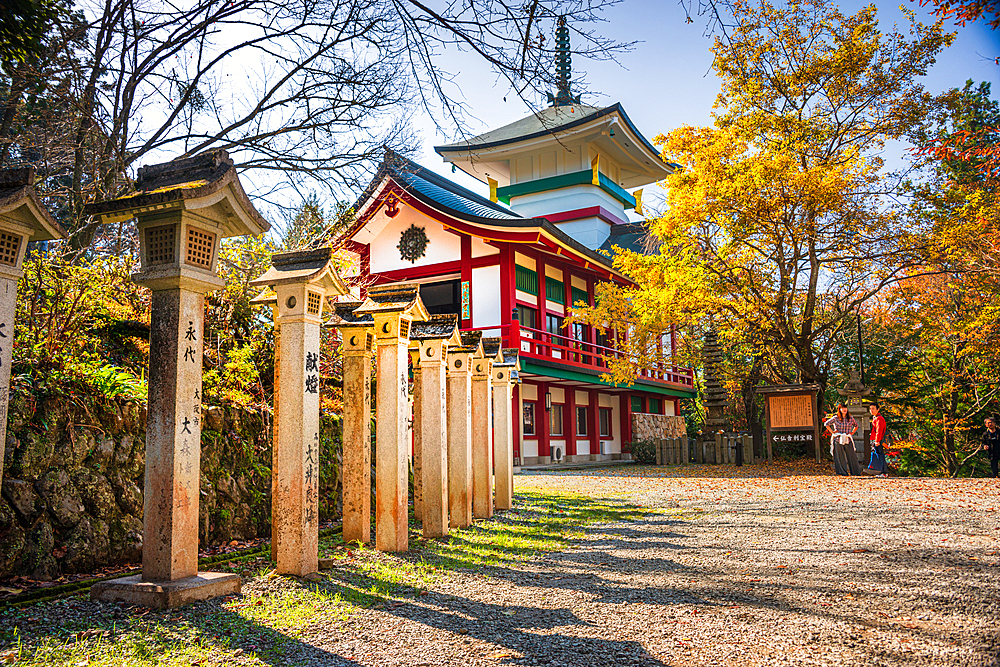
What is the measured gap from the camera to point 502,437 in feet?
33.2

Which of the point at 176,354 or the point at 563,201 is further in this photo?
the point at 563,201

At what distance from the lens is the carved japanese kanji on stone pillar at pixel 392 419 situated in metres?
6.12

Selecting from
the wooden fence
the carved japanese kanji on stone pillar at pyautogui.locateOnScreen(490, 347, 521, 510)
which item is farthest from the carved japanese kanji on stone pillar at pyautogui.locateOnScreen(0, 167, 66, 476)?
the wooden fence

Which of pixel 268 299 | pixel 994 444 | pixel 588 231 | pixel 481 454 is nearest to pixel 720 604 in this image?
pixel 268 299

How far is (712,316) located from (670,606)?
14.0 m

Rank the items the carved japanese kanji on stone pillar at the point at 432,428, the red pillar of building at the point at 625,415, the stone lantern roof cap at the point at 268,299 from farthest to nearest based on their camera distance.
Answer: the red pillar of building at the point at 625,415 < the carved japanese kanji on stone pillar at the point at 432,428 < the stone lantern roof cap at the point at 268,299

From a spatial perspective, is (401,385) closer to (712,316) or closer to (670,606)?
(670,606)

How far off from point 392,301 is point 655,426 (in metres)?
25.1

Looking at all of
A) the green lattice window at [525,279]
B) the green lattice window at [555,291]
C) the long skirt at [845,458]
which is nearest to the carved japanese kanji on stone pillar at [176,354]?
the long skirt at [845,458]

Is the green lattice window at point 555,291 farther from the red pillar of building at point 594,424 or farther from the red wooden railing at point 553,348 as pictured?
the red pillar of building at point 594,424

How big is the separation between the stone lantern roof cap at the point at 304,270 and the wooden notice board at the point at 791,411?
48.6 feet

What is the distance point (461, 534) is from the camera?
7309 mm

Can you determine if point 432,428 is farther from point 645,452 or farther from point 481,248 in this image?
point 645,452

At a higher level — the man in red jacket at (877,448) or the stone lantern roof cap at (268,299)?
the stone lantern roof cap at (268,299)
